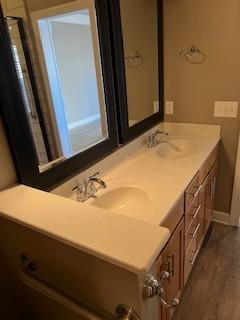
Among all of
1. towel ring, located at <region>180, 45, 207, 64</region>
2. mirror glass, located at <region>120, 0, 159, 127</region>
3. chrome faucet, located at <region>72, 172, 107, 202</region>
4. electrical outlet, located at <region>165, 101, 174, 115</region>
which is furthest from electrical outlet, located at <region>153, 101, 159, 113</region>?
chrome faucet, located at <region>72, 172, 107, 202</region>

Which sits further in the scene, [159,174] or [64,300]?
[159,174]

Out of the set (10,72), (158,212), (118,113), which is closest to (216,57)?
(118,113)

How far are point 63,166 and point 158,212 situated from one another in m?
0.51

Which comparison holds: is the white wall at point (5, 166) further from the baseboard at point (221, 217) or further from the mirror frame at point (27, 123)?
the baseboard at point (221, 217)

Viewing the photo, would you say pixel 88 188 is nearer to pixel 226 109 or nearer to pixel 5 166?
pixel 5 166

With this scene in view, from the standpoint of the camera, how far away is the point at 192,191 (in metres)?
1.39

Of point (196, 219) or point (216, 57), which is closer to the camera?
point (196, 219)

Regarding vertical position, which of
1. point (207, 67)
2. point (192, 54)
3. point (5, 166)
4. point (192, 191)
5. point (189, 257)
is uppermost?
point (192, 54)

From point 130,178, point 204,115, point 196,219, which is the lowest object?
point 196,219

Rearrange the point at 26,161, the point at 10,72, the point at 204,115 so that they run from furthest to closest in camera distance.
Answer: the point at 204,115 → the point at 26,161 → the point at 10,72

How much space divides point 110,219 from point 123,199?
23.2 inches

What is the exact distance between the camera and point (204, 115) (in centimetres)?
199

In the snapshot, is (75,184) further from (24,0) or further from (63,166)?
(24,0)

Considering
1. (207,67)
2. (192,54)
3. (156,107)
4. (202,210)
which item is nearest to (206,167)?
(202,210)
